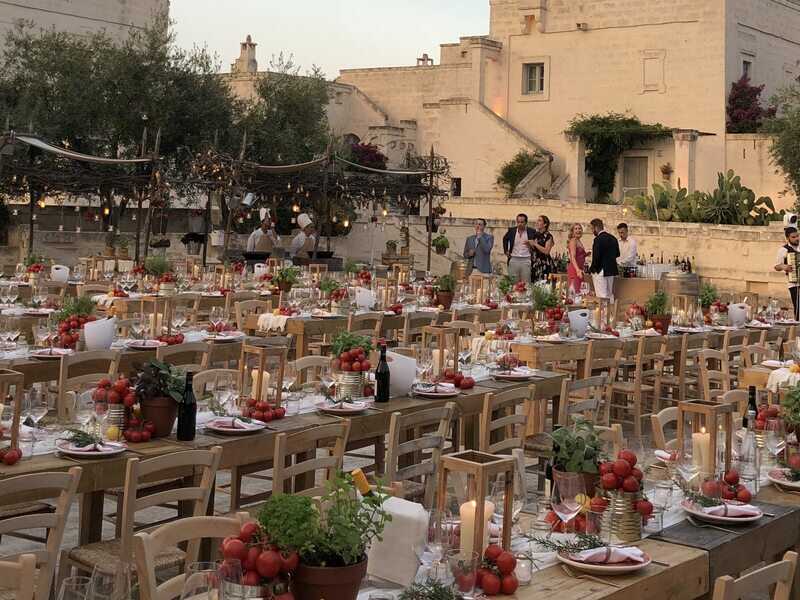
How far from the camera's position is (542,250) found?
18750mm

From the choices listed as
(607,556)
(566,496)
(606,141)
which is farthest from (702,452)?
(606,141)

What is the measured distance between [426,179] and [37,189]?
8399mm

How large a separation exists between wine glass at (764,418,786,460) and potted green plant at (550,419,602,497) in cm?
171

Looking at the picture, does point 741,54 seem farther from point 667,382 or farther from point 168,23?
point 667,382

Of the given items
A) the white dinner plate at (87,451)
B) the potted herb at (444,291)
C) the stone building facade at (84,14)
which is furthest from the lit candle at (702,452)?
the stone building facade at (84,14)

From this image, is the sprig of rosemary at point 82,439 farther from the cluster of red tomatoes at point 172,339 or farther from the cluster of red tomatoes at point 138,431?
the cluster of red tomatoes at point 172,339

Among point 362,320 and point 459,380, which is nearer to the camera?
point 459,380

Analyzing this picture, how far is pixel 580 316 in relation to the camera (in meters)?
11.4

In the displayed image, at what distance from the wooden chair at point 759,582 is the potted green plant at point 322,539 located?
1001 millimetres

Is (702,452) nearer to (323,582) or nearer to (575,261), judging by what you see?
(323,582)

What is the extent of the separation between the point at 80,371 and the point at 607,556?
211 inches

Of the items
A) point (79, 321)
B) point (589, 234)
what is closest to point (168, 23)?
point (589, 234)

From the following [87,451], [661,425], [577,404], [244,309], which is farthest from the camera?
[244,309]

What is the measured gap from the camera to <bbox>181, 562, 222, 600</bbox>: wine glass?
10.8 ft
